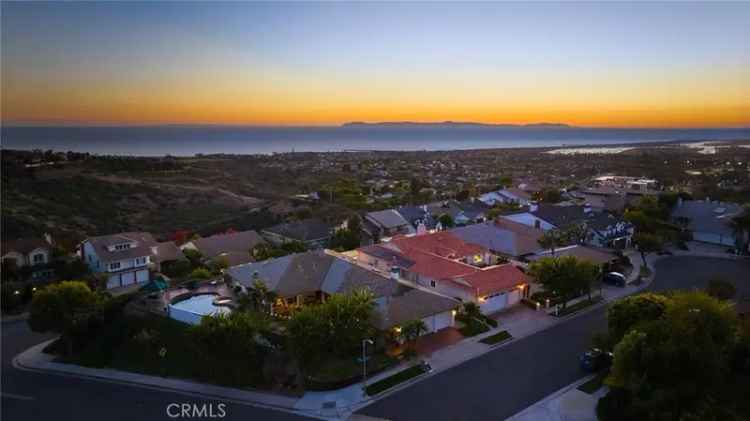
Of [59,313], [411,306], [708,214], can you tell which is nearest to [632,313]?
[411,306]

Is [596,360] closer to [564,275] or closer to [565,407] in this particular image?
[565,407]

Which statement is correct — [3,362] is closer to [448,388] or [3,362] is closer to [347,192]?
[448,388]

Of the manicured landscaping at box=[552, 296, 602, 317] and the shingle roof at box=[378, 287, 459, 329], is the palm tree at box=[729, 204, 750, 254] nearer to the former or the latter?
the manicured landscaping at box=[552, 296, 602, 317]

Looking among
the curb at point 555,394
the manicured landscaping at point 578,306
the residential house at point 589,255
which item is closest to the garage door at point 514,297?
the manicured landscaping at point 578,306

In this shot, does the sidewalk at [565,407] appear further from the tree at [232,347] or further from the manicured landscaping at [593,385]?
the tree at [232,347]

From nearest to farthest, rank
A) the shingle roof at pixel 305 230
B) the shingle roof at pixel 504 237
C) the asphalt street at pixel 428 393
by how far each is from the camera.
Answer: the asphalt street at pixel 428 393 → the shingle roof at pixel 504 237 → the shingle roof at pixel 305 230

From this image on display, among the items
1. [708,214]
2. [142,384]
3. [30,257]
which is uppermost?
[708,214]

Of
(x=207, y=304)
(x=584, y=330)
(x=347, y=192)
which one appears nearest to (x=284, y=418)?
(x=207, y=304)
